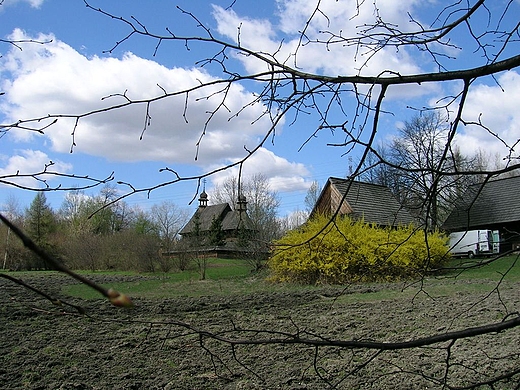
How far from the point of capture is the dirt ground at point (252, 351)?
4883 mm

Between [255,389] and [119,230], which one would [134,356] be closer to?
[255,389]

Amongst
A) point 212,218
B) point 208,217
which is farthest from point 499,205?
point 208,217

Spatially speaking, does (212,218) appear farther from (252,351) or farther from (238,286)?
(252,351)

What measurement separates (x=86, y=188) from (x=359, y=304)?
982cm

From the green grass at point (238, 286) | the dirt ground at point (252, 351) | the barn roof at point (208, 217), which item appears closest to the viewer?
the dirt ground at point (252, 351)

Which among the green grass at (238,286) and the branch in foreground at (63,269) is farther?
the green grass at (238,286)

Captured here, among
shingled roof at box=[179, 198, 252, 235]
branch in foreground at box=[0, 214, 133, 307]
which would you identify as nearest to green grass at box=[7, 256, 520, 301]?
shingled roof at box=[179, 198, 252, 235]

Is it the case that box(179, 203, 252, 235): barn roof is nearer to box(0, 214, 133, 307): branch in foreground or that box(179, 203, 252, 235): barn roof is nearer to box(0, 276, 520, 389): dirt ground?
box(0, 276, 520, 389): dirt ground

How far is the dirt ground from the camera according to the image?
16.0ft

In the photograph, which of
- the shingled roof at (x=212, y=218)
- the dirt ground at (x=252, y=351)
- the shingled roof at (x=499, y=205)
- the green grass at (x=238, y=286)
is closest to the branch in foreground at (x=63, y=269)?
the shingled roof at (x=212, y=218)

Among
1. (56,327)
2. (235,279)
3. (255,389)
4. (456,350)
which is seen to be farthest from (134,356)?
(235,279)

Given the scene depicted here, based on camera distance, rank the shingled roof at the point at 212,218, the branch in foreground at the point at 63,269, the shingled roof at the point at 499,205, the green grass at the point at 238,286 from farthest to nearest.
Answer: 1. the shingled roof at the point at 499,205
2. the green grass at the point at 238,286
3. the shingled roof at the point at 212,218
4. the branch in foreground at the point at 63,269

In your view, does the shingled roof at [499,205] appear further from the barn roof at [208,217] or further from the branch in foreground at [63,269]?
the branch in foreground at [63,269]

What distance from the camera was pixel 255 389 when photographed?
4.70 m
